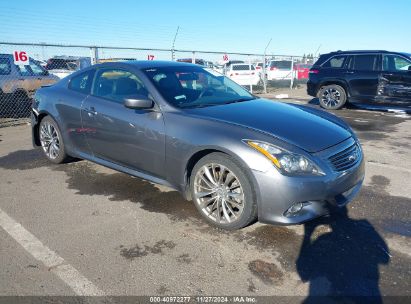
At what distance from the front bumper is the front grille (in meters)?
0.07

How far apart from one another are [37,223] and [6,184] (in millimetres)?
1463

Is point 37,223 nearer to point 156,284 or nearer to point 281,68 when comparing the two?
point 156,284

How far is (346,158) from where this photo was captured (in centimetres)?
327

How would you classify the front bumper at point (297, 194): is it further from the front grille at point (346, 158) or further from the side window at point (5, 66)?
the side window at point (5, 66)

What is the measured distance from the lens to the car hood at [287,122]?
3.17m

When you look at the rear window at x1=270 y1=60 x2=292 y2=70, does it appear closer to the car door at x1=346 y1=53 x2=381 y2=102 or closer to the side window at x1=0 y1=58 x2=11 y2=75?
the car door at x1=346 y1=53 x2=381 y2=102

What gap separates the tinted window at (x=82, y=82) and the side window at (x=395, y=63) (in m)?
8.37

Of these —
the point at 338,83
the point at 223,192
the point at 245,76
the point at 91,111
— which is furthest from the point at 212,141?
the point at 245,76

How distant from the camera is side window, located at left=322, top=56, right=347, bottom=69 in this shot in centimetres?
1060

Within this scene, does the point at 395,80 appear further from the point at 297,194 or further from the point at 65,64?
the point at 65,64

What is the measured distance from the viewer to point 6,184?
459 cm

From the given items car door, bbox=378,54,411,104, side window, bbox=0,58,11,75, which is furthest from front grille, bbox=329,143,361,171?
side window, bbox=0,58,11,75

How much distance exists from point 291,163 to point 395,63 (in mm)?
8430

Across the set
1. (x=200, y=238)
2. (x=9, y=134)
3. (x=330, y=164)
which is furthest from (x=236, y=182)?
(x=9, y=134)
